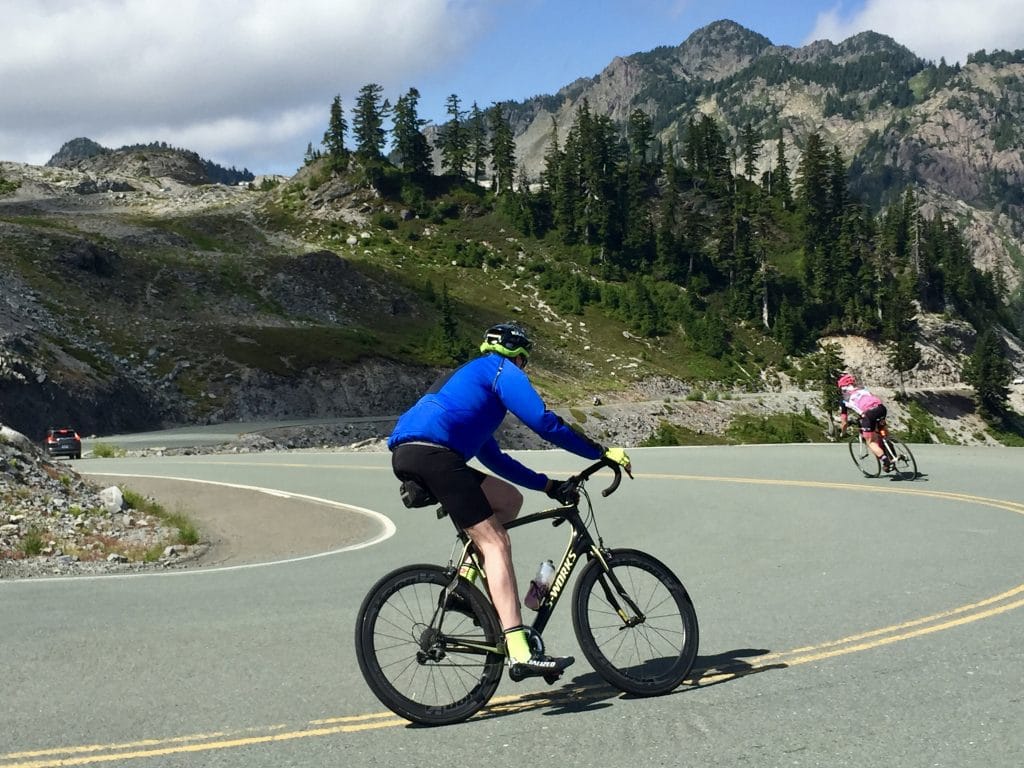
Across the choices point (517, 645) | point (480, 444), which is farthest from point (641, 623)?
point (480, 444)

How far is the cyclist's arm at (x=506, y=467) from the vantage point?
559 centimetres

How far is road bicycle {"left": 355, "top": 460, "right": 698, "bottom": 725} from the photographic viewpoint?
16.7ft

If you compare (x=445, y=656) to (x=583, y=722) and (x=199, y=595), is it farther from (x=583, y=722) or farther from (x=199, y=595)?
(x=199, y=595)

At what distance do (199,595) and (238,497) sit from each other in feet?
36.5

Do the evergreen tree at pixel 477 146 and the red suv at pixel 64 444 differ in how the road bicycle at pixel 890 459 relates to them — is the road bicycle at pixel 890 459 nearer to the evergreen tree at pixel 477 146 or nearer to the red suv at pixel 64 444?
the red suv at pixel 64 444

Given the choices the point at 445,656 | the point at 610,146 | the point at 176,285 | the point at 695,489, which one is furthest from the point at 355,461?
the point at 610,146

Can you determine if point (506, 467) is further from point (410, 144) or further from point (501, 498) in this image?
point (410, 144)

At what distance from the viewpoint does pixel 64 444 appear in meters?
34.0

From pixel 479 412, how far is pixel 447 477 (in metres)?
0.43

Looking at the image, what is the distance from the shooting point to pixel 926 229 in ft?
450

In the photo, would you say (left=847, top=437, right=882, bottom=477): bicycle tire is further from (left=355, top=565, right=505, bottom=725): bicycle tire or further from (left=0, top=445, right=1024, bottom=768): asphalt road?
(left=355, top=565, right=505, bottom=725): bicycle tire

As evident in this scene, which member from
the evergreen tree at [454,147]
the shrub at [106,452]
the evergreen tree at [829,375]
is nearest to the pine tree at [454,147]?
the evergreen tree at [454,147]

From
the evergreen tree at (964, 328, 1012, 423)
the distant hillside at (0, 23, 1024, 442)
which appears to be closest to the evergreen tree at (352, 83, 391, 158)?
the distant hillside at (0, 23, 1024, 442)

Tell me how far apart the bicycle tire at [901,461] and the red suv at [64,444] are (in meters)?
29.5
